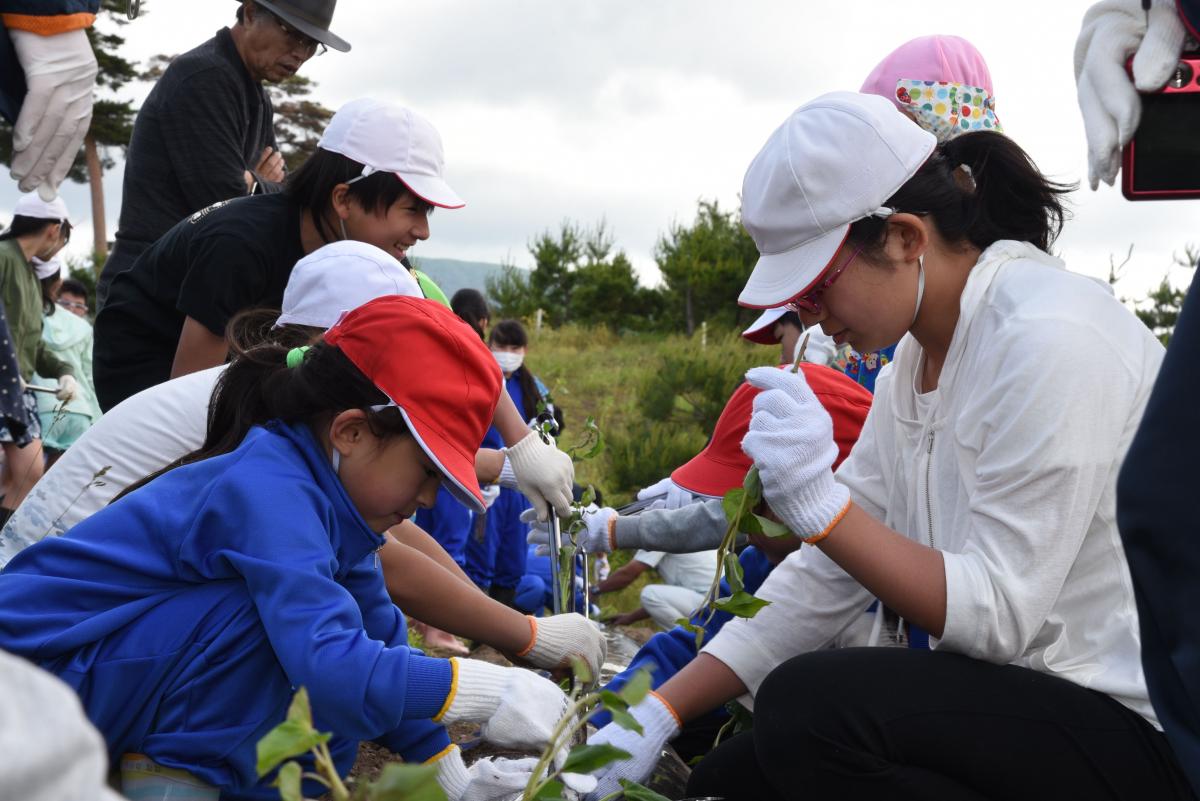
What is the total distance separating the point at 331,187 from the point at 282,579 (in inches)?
64.4

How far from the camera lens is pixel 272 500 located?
6.31ft

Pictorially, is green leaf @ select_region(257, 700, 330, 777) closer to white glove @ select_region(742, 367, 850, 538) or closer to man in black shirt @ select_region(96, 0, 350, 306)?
white glove @ select_region(742, 367, 850, 538)

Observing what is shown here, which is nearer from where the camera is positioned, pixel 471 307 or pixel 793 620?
pixel 793 620

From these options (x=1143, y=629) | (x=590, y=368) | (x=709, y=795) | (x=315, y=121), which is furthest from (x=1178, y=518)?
(x=315, y=121)

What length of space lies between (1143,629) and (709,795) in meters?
1.40

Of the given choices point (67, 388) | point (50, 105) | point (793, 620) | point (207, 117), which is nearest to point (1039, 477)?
point (793, 620)

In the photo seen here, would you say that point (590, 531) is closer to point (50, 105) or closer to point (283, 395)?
point (283, 395)

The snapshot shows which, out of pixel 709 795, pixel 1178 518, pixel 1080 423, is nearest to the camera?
pixel 1178 518

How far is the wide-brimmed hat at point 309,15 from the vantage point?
11.3 feet

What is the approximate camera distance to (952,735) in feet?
5.98

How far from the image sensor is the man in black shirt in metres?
3.54

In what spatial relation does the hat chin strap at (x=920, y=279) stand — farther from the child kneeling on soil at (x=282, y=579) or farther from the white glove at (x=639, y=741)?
the white glove at (x=639, y=741)

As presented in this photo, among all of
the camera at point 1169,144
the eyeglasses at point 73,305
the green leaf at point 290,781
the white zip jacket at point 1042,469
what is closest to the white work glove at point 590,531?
the white zip jacket at point 1042,469

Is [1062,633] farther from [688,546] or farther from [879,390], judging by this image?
[688,546]
